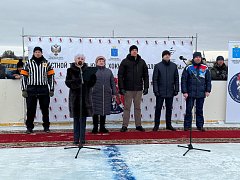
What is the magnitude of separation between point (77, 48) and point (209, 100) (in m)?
3.39

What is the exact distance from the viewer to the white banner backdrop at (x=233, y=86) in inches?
323

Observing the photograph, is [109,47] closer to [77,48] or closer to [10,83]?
[77,48]

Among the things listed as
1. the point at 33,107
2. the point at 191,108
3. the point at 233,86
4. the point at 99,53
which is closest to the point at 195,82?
the point at 191,108

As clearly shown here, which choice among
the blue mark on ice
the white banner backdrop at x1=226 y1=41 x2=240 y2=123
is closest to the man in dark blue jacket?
the white banner backdrop at x1=226 y1=41 x2=240 y2=123

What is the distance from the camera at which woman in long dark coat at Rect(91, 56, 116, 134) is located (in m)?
7.12

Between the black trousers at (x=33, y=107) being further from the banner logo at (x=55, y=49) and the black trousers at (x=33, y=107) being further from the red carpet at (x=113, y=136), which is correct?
the banner logo at (x=55, y=49)

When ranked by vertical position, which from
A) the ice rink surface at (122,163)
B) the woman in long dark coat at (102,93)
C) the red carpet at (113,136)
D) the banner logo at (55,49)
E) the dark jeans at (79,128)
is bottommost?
the red carpet at (113,136)

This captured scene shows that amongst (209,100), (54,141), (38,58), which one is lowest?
(54,141)

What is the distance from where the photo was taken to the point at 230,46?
26.8 feet

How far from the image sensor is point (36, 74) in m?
7.07

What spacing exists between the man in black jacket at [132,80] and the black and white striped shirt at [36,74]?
1452 mm

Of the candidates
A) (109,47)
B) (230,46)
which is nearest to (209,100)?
(230,46)

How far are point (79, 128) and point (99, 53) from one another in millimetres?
2531

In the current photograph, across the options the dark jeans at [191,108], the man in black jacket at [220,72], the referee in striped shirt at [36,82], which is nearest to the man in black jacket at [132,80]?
the dark jeans at [191,108]
